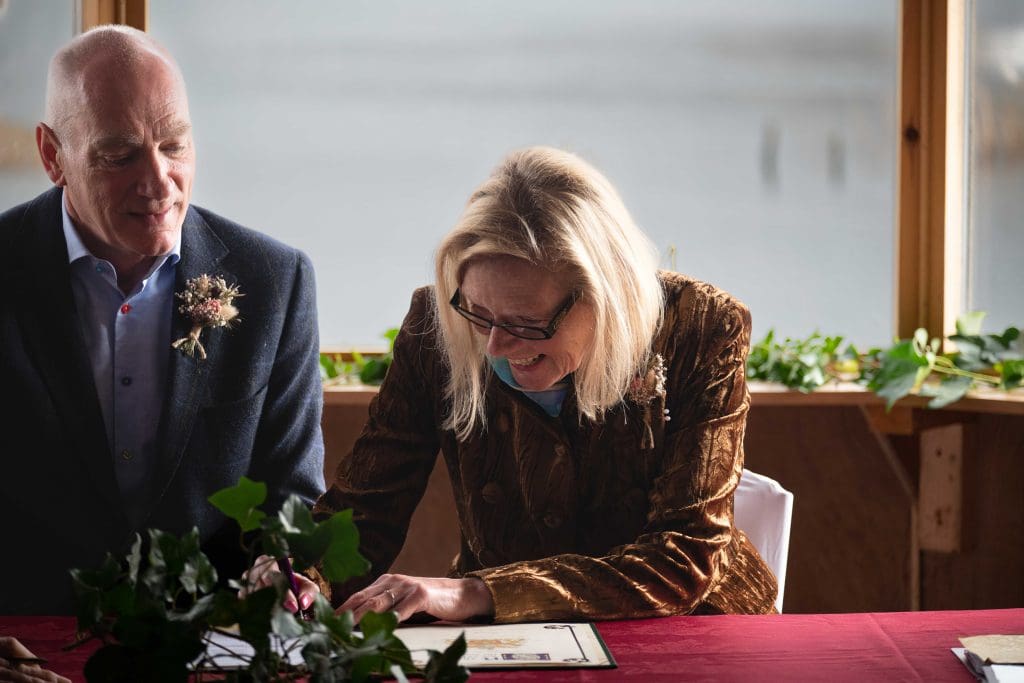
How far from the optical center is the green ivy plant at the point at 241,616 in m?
1.07

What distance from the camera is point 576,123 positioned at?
12.1 ft

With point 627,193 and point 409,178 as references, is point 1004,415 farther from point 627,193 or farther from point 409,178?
point 409,178

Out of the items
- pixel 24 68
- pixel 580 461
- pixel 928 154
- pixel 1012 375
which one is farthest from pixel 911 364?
pixel 24 68

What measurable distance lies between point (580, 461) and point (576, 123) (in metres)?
1.69

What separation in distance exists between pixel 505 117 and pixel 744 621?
2220mm

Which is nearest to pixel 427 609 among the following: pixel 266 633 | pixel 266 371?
pixel 266 633

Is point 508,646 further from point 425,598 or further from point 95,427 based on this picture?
point 95,427

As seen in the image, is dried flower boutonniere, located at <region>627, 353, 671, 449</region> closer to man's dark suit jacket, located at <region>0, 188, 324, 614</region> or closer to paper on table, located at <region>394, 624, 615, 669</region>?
paper on table, located at <region>394, 624, 615, 669</region>

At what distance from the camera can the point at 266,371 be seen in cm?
262

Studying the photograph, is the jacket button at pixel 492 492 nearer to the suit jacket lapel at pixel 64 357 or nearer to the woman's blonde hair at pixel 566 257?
the woman's blonde hair at pixel 566 257

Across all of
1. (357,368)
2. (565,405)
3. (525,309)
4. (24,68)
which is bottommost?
(357,368)

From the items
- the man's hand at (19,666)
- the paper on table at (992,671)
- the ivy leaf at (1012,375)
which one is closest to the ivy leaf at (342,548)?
the man's hand at (19,666)

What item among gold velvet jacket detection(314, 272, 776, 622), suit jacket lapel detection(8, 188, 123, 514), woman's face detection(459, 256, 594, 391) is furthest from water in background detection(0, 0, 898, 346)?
woman's face detection(459, 256, 594, 391)

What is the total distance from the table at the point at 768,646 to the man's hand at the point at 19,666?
0.05 metres
